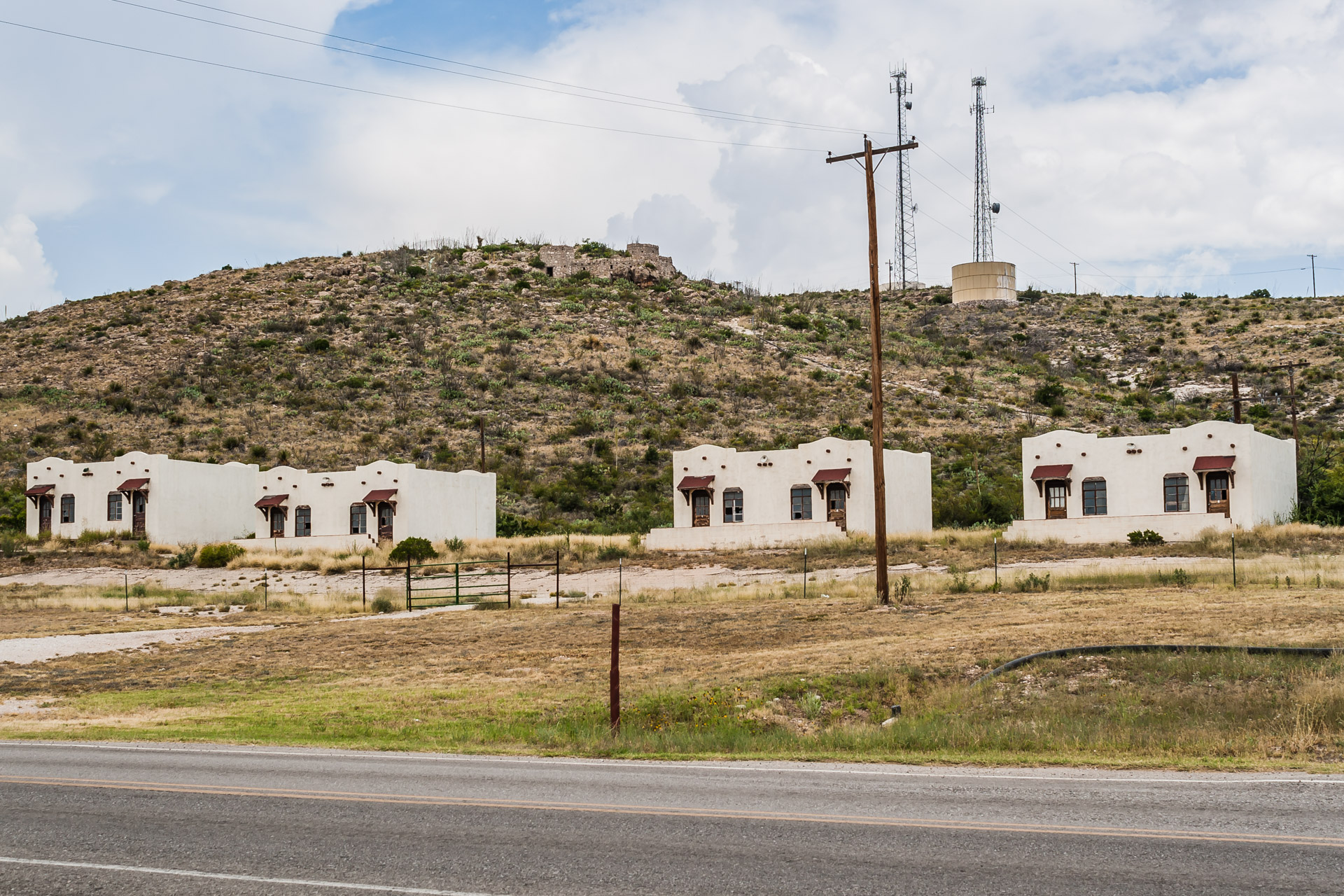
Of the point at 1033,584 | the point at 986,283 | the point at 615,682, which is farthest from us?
the point at 986,283

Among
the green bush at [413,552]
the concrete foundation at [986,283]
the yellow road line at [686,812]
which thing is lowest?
the yellow road line at [686,812]

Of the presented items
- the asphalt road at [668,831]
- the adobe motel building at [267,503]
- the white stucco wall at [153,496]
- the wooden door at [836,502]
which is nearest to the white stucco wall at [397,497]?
the adobe motel building at [267,503]

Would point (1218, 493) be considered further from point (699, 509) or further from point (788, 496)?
point (699, 509)

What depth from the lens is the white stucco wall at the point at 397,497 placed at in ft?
193

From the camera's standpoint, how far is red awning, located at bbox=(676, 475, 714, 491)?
185 ft

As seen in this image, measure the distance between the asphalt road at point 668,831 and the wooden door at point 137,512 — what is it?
5275cm

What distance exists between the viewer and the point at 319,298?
11350 cm

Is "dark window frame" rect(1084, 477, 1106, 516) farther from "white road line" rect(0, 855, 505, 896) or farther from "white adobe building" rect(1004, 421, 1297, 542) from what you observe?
"white road line" rect(0, 855, 505, 896)

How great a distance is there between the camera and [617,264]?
123 meters

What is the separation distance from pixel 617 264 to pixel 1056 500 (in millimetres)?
76976

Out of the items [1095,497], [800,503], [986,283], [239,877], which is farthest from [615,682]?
[986,283]

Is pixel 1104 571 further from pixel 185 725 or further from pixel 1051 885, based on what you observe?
pixel 1051 885

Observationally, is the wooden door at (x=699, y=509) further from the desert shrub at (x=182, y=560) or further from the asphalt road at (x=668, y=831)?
the asphalt road at (x=668, y=831)

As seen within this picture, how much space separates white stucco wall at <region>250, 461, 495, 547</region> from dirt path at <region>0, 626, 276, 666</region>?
970 inches
